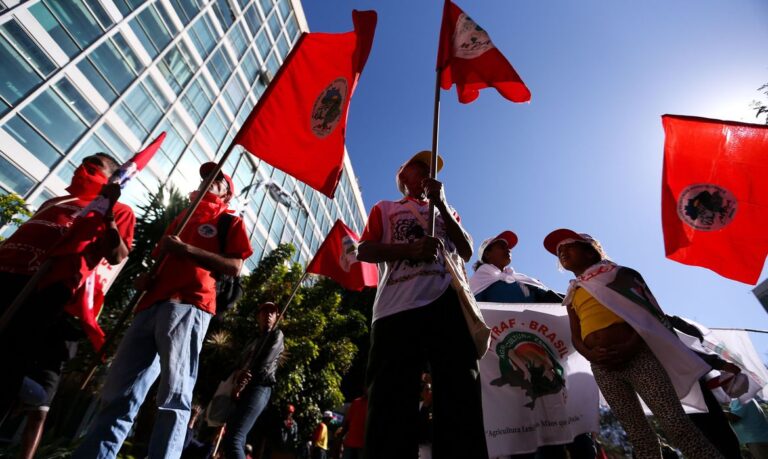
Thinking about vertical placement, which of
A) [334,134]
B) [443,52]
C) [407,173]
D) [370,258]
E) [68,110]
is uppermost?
[68,110]

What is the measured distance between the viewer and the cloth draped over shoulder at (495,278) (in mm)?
3559

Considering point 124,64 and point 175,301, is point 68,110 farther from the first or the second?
point 175,301

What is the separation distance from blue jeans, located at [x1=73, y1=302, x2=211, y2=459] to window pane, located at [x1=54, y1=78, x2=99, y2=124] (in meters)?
13.6

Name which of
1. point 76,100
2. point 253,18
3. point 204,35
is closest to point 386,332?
point 76,100

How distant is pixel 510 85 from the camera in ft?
8.69

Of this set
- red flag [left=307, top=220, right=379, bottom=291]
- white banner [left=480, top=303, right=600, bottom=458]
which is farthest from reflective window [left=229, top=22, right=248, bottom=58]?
white banner [left=480, top=303, right=600, bottom=458]

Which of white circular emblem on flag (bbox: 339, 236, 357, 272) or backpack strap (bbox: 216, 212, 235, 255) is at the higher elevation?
white circular emblem on flag (bbox: 339, 236, 357, 272)

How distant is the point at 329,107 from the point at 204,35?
20077 millimetres

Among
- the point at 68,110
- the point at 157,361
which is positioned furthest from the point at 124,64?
the point at 157,361

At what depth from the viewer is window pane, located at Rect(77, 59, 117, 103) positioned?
12250mm

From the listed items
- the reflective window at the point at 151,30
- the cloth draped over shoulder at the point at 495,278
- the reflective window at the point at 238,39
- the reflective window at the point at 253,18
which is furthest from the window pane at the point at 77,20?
the cloth draped over shoulder at the point at 495,278

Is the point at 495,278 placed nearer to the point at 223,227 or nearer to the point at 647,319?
the point at 647,319

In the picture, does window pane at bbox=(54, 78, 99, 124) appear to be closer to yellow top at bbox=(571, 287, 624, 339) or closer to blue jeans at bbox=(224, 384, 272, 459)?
blue jeans at bbox=(224, 384, 272, 459)

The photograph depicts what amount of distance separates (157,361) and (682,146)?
5088mm
